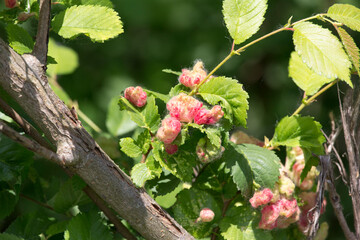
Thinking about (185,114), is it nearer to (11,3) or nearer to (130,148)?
(130,148)

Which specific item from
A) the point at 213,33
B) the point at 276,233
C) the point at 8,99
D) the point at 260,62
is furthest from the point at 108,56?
the point at 276,233

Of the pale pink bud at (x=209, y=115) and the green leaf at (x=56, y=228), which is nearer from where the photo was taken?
the pale pink bud at (x=209, y=115)

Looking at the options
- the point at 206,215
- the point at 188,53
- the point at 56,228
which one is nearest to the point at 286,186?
the point at 206,215

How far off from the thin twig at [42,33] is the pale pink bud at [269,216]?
0.36m

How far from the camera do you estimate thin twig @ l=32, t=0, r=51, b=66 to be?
23.6 inches

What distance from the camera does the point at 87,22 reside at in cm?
66

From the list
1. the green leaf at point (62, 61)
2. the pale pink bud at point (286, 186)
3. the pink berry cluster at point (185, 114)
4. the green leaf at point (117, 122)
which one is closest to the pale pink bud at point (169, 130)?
the pink berry cluster at point (185, 114)

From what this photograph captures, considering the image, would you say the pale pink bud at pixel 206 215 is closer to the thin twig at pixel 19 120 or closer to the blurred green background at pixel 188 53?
the thin twig at pixel 19 120

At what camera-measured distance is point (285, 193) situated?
0.75 m

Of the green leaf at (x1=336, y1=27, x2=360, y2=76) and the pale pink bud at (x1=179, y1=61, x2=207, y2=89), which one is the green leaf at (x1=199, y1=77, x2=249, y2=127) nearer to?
the pale pink bud at (x1=179, y1=61, x2=207, y2=89)

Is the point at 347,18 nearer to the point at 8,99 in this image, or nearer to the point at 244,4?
the point at 244,4

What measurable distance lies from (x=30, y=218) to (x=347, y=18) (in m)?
0.53

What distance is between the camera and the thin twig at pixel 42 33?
0.60m

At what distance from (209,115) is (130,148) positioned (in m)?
0.12
